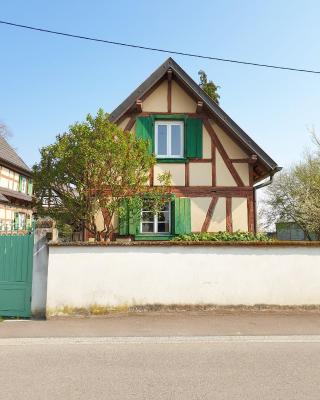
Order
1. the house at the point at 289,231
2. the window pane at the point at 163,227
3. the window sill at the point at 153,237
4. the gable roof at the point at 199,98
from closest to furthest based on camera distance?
the window sill at the point at 153,237 → the gable roof at the point at 199,98 → the window pane at the point at 163,227 → the house at the point at 289,231

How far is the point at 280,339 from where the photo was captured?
6.07m

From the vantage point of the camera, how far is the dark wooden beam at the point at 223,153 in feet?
41.1

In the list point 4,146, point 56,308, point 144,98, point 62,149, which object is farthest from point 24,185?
point 56,308

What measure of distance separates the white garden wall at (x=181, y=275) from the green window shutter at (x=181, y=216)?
13.0ft

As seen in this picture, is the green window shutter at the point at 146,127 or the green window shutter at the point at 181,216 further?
the green window shutter at the point at 146,127

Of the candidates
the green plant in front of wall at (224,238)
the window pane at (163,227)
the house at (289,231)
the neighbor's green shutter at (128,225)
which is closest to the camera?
the green plant in front of wall at (224,238)

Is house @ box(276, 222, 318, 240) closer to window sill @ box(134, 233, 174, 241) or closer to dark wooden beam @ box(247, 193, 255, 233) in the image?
dark wooden beam @ box(247, 193, 255, 233)

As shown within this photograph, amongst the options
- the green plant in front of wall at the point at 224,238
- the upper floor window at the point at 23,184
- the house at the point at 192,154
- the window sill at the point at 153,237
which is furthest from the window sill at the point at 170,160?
the upper floor window at the point at 23,184

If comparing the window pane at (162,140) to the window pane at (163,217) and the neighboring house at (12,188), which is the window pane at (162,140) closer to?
the window pane at (163,217)

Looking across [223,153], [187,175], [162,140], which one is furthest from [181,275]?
[162,140]

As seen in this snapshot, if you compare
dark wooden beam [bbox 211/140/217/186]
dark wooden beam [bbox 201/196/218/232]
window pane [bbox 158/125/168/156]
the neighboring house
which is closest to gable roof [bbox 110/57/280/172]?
dark wooden beam [bbox 211/140/217/186]

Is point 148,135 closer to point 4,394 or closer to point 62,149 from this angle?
point 62,149

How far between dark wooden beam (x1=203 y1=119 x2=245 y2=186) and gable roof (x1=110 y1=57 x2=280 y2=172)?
0.47m

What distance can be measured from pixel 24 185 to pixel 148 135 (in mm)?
18022
